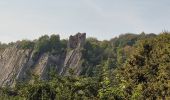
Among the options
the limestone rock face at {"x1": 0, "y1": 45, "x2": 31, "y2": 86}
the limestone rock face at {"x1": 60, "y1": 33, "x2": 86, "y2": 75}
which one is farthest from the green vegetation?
the limestone rock face at {"x1": 0, "y1": 45, "x2": 31, "y2": 86}

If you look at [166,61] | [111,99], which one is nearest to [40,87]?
[111,99]

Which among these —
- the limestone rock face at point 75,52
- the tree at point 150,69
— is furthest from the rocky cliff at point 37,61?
the tree at point 150,69

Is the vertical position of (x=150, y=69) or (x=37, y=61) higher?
(x=37, y=61)

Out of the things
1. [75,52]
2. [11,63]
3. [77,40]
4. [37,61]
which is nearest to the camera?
[75,52]

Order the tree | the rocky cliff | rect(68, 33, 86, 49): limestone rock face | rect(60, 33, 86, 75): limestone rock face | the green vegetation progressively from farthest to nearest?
1. rect(68, 33, 86, 49): limestone rock face
2. the rocky cliff
3. rect(60, 33, 86, 75): limestone rock face
4. the tree
5. the green vegetation

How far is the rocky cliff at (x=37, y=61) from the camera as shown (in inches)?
5815

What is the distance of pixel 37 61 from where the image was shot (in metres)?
156

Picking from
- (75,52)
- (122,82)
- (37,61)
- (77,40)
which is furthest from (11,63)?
(122,82)

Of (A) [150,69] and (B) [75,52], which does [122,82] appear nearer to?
(A) [150,69]

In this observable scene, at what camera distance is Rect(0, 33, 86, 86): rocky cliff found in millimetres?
147700

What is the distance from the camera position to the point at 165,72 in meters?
52.2

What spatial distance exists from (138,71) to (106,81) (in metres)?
33.0

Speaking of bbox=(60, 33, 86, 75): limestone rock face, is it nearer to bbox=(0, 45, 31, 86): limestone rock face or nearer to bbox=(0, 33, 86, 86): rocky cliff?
bbox=(0, 33, 86, 86): rocky cliff

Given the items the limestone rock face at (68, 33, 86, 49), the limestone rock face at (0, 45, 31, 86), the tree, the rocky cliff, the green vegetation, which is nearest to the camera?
the green vegetation
